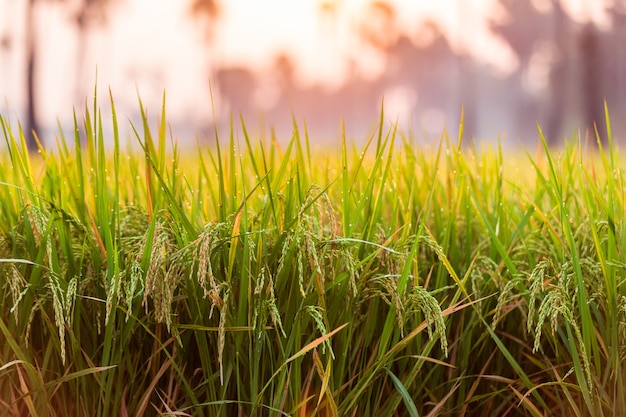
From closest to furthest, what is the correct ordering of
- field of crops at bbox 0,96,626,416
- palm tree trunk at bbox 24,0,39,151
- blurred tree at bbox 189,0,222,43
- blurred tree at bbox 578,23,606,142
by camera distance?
field of crops at bbox 0,96,626,416 → palm tree trunk at bbox 24,0,39,151 → blurred tree at bbox 578,23,606,142 → blurred tree at bbox 189,0,222,43

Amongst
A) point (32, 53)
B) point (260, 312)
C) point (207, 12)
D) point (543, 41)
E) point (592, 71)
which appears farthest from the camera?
point (543, 41)

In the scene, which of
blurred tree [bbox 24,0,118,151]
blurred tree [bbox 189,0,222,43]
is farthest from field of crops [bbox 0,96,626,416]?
blurred tree [bbox 189,0,222,43]

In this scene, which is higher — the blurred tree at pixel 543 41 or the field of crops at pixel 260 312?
the blurred tree at pixel 543 41

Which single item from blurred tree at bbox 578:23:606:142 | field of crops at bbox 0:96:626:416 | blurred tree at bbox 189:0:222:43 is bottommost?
field of crops at bbox 0:96:626:416

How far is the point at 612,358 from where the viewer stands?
3.66 ft

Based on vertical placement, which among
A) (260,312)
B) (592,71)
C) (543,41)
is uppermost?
(543,41)

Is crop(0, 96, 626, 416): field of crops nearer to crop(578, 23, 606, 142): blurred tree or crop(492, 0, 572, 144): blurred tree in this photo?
crop(578, 23, 606, 142): blurred tree

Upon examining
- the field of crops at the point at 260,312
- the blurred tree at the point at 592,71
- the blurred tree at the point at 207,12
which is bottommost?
the field of crops at the point at 260,312

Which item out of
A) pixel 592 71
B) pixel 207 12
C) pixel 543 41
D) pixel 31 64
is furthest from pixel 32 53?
pixel 543 41

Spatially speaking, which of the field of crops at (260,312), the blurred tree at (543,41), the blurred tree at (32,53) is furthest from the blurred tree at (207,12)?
→ the field of crops at (260,312)

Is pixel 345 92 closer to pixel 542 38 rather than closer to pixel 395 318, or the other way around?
pixel 542 38

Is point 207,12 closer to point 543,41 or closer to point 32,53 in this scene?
point 32,53

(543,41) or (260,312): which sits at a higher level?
(543,41)

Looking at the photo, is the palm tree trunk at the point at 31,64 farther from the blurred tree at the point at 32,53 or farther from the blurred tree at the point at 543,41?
the blurred tree at the point at 543,41
